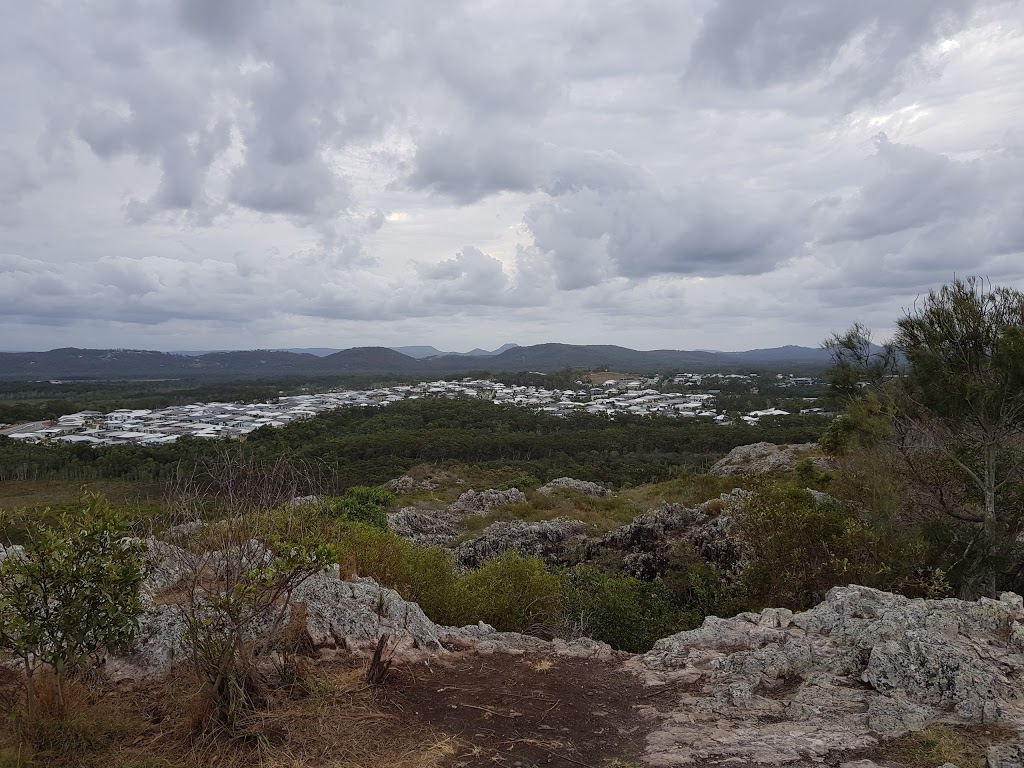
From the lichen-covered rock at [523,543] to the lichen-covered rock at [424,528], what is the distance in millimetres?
2190

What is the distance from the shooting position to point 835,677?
5.74 m

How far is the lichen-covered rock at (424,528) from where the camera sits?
18.9 meters

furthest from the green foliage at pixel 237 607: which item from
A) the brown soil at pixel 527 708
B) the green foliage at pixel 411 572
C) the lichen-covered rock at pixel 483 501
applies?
the lichen-covered rock at pixel 483 501

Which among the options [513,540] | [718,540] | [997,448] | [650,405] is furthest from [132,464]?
[650,405]

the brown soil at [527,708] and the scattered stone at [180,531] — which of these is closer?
the brown soil at [527,708]

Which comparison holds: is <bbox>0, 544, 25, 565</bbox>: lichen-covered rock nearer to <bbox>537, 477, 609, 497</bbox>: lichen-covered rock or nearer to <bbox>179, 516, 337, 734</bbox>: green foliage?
<bbox>179, 516, 337, 734</bbox>: green foliage

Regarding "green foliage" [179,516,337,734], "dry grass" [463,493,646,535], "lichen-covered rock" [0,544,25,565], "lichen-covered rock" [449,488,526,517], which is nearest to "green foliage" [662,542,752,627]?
"green foliage" [179,516,337,734]

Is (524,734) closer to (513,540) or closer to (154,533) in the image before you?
(154,533)

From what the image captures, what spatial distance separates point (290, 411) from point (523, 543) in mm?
88248

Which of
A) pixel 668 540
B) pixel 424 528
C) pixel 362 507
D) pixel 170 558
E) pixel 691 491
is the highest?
pixel 170 558

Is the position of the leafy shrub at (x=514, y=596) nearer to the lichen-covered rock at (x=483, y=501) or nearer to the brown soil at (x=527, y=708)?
the brown soil at (x=527, y=708)

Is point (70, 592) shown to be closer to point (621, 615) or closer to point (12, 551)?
point (12, 551)

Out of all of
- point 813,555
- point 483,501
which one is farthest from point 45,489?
point 813,555

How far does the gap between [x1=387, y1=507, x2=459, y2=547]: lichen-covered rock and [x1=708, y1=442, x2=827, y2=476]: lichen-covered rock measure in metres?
12.1
